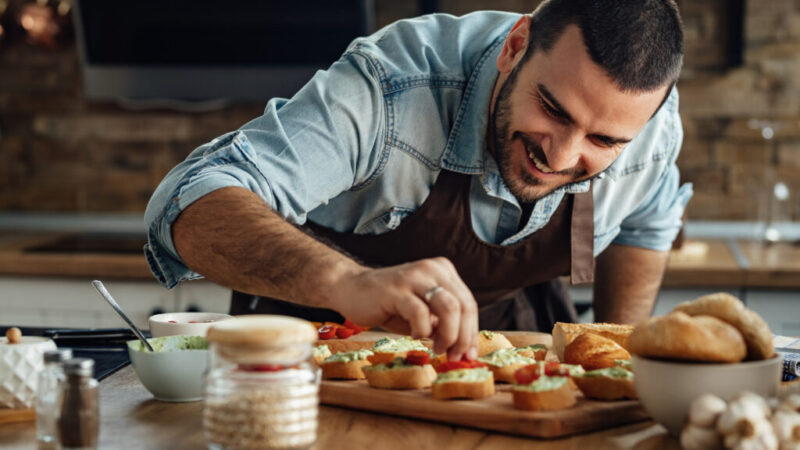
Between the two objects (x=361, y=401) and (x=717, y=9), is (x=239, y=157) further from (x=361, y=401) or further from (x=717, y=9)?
(x=717, y=9)

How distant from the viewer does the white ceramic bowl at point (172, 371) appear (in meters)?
1.11

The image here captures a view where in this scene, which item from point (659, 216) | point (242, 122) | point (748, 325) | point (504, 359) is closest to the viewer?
point (748, 325)

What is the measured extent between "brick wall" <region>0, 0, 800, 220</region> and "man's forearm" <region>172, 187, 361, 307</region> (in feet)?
7.24

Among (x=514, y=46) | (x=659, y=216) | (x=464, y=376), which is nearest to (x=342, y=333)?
(x=464, y=376)

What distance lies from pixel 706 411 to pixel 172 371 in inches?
23.7

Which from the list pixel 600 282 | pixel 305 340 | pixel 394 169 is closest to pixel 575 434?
pixel 305 340

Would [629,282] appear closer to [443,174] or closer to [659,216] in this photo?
[659,216]

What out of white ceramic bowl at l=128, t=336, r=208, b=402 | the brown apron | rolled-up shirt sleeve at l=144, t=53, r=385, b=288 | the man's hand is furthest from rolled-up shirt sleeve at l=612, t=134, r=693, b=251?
white ceramic bowl at l=128, t=336, r=208, b=402

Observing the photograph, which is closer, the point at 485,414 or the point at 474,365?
the point at 485,414

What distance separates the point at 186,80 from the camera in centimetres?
330

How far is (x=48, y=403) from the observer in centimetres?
93

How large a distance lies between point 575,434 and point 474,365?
6.2 inches

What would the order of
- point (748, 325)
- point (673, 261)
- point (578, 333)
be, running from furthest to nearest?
point (673, 261)
point (578, 333)
point (748, 325)

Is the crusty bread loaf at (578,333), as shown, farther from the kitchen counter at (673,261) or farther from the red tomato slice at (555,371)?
the kitchen counter at (673,261)
